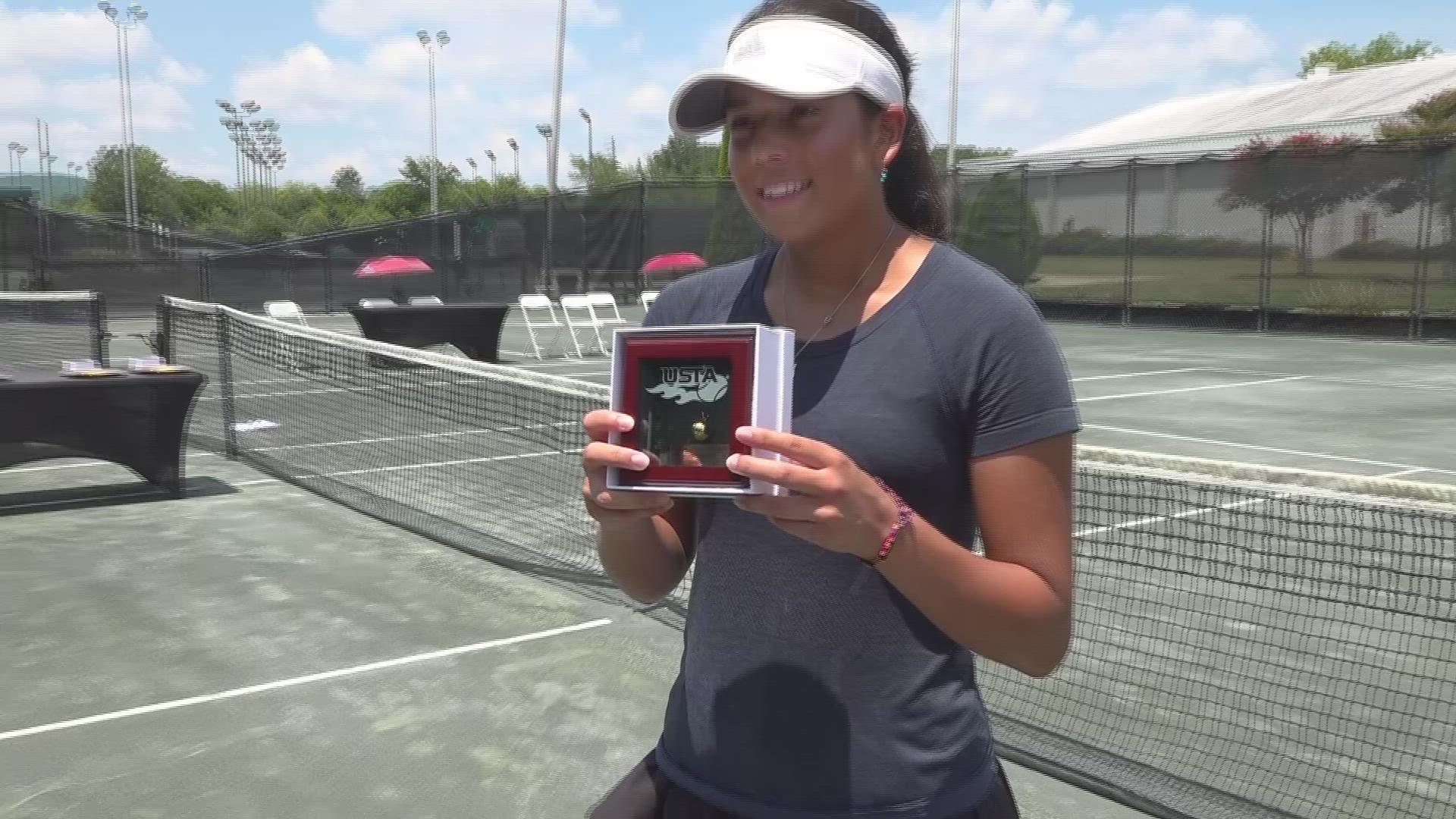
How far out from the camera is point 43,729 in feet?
14.6

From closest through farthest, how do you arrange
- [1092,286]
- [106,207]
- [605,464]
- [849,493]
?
[849,493] → [605,464] → [1092,286] → [106,207]

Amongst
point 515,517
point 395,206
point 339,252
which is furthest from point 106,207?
point 515,517

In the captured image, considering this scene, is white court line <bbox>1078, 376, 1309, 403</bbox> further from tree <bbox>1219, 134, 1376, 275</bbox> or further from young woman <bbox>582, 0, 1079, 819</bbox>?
young woman <bbox>582, 0, 1079, 819</bbox>

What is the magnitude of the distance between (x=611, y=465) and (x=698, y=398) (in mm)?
117

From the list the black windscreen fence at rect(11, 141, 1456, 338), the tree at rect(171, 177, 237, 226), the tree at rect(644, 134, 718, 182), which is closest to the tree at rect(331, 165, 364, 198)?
the tree at rect(171, 177, 237, 226)

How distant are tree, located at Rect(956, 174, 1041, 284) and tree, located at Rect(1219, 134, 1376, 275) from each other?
4217 mm

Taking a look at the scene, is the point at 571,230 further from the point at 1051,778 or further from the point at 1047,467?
the point at 1047,467

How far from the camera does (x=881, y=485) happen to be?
4.31ft

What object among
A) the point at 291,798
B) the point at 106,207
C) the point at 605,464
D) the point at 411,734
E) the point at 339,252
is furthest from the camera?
the point at 106,207

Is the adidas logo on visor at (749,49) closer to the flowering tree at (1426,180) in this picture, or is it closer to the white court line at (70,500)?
the white court line at (70,500)

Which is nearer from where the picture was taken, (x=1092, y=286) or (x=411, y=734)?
(x=411, y=734)

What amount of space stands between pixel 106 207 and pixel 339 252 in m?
72.6

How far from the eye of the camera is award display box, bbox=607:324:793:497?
1.26m

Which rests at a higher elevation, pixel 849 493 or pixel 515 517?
pixel 849 493
